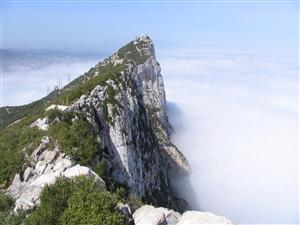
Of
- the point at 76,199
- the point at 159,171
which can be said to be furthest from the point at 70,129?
the point at 159,171

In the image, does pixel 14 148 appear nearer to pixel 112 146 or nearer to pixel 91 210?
pixel 112 146

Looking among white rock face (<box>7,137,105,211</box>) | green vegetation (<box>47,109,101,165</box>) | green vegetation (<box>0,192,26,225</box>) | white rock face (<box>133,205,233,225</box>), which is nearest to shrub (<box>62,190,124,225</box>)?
white rock face (<box>133,205,233,225</box>)

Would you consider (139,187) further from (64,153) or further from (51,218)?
(51,218)

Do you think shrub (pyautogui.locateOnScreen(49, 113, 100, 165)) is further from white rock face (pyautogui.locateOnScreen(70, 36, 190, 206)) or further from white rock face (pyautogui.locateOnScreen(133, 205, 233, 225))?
white rock face (pyautogui.locateOnScreen(133, 205, 233, 225))

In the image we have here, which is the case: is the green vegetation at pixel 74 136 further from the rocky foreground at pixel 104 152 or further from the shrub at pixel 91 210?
the shrub at pixel 91 210

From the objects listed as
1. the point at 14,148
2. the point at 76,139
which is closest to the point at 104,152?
the point at 76,139

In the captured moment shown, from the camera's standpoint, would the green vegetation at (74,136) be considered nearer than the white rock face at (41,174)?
No

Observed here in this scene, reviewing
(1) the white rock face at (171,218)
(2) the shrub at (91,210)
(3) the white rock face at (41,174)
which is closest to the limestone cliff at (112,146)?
(3) the white rock face at (41,174)
